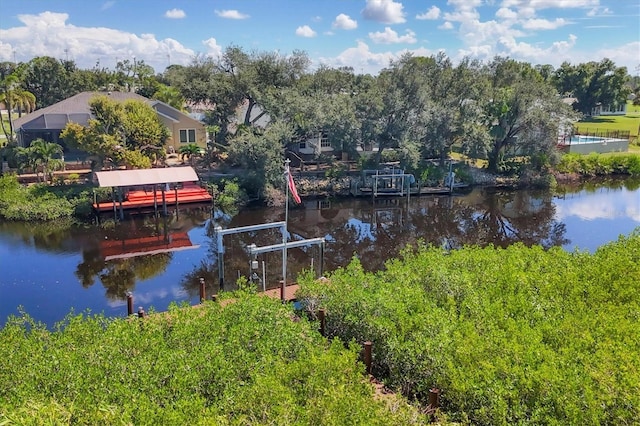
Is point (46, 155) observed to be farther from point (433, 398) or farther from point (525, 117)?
point (525, 117)

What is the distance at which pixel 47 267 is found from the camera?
21406 millimetres

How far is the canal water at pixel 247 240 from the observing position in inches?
755

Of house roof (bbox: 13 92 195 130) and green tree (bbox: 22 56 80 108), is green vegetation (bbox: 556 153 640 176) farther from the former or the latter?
green tree (bbox: 22 56 80 108)

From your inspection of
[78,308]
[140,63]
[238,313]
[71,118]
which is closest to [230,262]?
[78,308]

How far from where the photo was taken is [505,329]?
11172 mm

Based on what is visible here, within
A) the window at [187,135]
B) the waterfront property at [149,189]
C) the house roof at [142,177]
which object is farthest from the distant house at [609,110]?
the house roof at [142,177]

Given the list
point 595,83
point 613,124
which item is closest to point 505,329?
point 613,124

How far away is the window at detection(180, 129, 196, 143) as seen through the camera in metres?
40.6

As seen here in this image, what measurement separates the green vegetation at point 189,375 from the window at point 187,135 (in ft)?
100

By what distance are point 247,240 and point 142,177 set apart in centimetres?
732

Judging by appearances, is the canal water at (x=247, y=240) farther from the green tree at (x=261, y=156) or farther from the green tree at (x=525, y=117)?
the green tree at (x=525, y=117)

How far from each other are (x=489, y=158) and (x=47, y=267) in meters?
32.0

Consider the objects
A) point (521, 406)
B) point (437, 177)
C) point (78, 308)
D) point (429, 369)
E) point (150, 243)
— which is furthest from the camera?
point (437, 177)

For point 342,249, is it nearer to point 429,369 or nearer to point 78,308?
point 78,308
